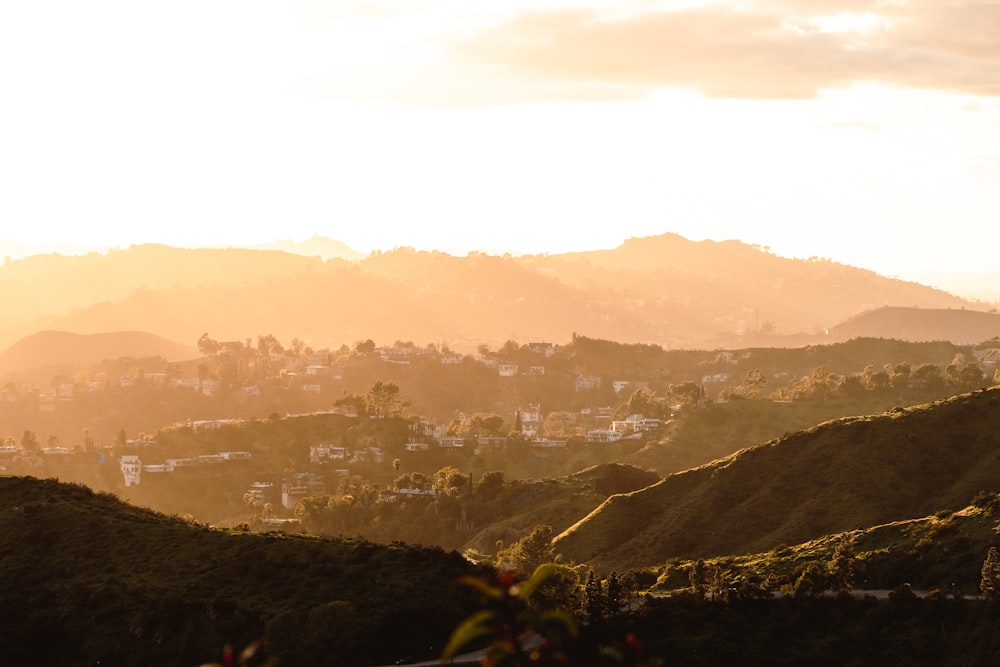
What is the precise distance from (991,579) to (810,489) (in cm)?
4752

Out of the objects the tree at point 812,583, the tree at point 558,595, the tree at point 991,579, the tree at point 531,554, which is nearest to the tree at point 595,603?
the tree at point 558,595

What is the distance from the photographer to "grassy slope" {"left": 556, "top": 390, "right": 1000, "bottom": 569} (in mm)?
112188

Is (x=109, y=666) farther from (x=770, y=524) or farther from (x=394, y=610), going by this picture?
(x=770, y=524)

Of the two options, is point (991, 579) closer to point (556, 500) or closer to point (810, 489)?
point (810, 489)

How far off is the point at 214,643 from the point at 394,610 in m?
10.5

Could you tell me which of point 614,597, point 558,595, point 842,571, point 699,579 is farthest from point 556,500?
point 614,597

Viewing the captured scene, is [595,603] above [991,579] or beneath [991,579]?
beneath

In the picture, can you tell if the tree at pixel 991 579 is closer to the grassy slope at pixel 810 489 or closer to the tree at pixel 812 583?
the tree at pixel 812 583

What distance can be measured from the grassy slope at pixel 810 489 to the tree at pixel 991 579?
33.3 m

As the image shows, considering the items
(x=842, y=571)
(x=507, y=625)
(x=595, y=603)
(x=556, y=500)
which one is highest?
(x=507, y=625)

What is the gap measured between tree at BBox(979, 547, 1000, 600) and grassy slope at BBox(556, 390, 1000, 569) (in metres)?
33.3

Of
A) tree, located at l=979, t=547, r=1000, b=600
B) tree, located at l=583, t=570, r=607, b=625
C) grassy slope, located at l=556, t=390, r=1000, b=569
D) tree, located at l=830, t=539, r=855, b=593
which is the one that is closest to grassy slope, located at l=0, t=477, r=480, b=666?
tree, located at l=583, t=570, r=607, b=625

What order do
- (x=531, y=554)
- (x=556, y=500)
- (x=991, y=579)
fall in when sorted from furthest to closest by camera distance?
1. (x=556, y=500)
2. (x=531, y=554)
3. (x=991, y=579)

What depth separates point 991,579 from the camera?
7206 cm
